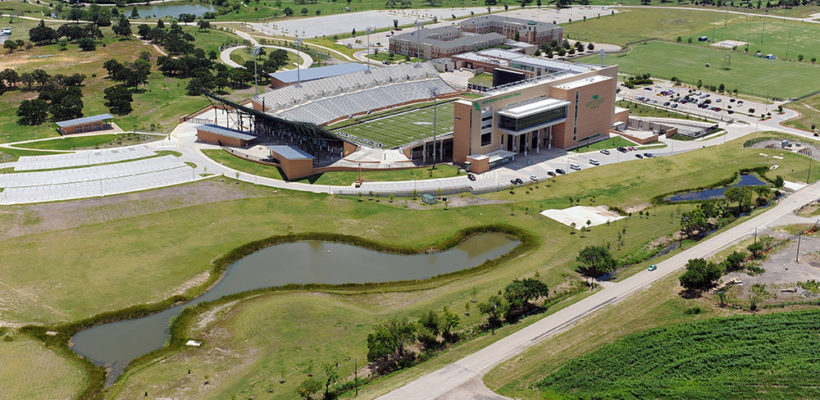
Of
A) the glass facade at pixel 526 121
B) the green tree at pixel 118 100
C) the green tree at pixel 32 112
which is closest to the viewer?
the glass facade at pixel 526 121

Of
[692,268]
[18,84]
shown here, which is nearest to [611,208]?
[692,268]

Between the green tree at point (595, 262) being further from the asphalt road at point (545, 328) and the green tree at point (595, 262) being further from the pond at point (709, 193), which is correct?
the pond at point (709, 193)

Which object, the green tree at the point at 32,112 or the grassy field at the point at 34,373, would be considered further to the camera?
the green tree at the point at 32,112

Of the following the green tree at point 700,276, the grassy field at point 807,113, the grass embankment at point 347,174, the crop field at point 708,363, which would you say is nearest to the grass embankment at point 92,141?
the grass embankment at point 347,174

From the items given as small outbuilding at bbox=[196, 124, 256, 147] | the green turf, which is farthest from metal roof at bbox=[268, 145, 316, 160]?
the green turf

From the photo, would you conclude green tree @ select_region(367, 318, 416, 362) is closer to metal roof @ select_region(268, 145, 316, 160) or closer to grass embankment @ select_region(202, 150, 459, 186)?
grass embankment @ select_region(202, 150, 459, 186)

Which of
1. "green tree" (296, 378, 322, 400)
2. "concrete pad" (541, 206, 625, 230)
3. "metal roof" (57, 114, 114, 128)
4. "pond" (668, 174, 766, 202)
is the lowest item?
"green tree" (296, 378, 322, 400)
